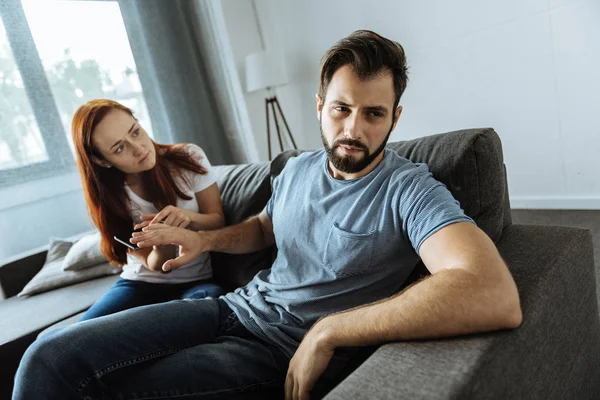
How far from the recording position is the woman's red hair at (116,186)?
1.53 m

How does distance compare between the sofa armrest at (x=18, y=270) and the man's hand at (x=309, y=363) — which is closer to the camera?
the man's hand at (x=309, y=363)

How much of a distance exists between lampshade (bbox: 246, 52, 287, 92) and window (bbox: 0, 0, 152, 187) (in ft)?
2.77

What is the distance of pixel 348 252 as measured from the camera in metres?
1.06

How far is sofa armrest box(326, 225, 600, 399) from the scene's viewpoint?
2.20 ft

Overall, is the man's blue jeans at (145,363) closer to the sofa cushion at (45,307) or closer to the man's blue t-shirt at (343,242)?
the man's blue t-shirt at (343,242)

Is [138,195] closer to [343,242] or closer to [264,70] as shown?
[343,242]

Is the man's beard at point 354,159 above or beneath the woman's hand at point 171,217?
above

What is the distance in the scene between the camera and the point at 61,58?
2.74 metres

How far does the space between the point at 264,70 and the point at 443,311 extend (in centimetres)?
286

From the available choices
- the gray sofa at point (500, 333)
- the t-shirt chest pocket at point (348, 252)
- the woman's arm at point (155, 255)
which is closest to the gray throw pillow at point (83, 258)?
the woman's arm at point (155, 255)

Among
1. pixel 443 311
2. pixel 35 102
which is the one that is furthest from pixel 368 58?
pixel 35 102

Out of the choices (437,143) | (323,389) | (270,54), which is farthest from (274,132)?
(323,389)

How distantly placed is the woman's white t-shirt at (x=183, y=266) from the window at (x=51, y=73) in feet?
4.70

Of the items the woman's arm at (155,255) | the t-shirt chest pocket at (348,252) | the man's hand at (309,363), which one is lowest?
the man's hand at (309,363)
